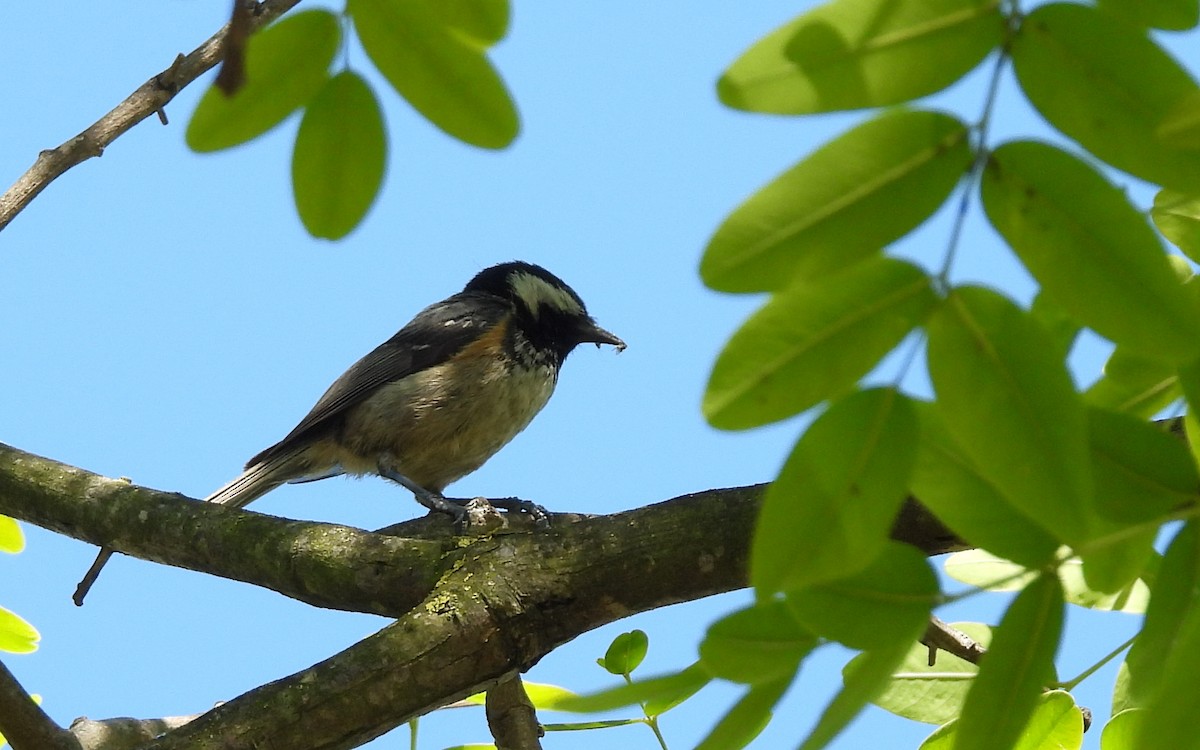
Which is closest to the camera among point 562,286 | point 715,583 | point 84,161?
point 715,583

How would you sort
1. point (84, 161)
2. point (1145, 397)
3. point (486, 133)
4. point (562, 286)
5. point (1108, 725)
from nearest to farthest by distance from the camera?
point (486, 133), point (1145, 397), point (1108, 725), point (84, 161), point (562, 286)

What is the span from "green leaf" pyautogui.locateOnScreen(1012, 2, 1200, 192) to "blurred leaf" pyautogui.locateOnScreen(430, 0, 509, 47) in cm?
61

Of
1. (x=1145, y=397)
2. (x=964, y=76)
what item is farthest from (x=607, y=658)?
(x=964, y=76)

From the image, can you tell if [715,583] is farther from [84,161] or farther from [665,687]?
[84,161]

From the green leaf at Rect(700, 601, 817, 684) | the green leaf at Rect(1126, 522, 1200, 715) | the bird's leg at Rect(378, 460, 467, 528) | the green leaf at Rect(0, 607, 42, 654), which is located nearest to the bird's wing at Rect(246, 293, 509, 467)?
the bird's leg at Rect(378, 460, 467, 528)

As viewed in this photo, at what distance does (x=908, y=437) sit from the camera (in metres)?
1.43

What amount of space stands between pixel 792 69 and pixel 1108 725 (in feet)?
4.10

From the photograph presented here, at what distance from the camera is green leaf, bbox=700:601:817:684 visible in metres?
1.58

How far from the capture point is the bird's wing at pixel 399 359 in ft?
20.5

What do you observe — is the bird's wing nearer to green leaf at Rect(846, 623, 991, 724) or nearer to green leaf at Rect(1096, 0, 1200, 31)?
green leaf at Rect(846, 623, 991, 724)

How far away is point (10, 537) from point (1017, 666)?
3295 mm

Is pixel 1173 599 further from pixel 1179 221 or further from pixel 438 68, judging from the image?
pixel 438 68

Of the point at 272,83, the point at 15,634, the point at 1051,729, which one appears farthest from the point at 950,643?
the point at 15,634

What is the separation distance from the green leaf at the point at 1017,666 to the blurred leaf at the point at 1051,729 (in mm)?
746
